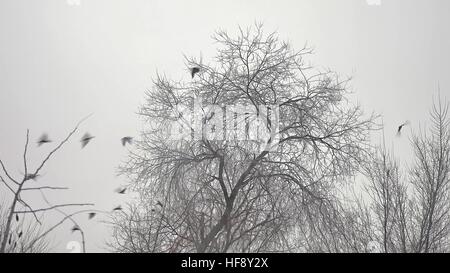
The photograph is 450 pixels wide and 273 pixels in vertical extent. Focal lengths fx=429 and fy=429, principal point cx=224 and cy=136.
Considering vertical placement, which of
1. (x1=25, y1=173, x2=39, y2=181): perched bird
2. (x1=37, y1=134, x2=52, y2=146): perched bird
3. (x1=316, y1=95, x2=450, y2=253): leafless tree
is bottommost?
(x1=25, y1=173, x2=39, y2=181): perched bird

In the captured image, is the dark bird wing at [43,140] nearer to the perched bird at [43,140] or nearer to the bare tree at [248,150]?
the perched bird at [43,140]

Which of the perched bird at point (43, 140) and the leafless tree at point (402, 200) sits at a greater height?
the leafless tree at point (402, 200)

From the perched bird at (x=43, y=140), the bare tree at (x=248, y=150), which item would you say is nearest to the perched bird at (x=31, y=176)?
the perched bird at (x=43, y=140)

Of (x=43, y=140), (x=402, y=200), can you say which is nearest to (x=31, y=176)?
(x=43, y=140)

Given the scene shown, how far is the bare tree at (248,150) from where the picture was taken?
22.9 feet

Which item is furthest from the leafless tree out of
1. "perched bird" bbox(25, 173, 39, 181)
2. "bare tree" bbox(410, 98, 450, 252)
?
"perched bird" bbox(25, 173, 39, 181)

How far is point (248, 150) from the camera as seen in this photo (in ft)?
24.1

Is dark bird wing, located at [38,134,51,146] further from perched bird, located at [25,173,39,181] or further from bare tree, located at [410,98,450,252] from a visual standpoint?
bare tree, located at [410,98,450,252]

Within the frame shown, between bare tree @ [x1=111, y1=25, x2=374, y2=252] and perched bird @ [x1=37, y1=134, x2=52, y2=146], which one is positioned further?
bare tree @ [x1=111, y1=25, x2=374, y2=252]

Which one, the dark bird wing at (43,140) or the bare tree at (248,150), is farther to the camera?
the bare tree at (248,150)

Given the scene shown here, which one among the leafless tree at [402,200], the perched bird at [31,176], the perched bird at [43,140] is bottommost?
the perched bird at [31,176]

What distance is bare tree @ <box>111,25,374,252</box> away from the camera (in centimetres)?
699

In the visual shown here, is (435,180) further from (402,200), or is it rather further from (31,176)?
(31,176)
